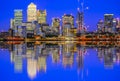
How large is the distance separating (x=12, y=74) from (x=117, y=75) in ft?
10.3

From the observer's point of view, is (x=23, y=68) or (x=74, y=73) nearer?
(x=74, y=73)

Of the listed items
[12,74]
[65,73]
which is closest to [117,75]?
[65,73]

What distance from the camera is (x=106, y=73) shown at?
13.9 m

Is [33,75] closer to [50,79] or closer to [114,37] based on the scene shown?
[50,79]

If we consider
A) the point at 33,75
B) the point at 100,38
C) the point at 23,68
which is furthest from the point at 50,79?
the point at 100,38

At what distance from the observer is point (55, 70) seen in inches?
586

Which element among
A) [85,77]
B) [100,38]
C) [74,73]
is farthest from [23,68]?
[100,38]

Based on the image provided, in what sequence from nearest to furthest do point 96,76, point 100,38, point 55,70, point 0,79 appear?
point 0,79, point 96,76, point 55,70, point 100,38

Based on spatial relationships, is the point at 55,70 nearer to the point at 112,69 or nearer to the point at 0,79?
the point at 112,69

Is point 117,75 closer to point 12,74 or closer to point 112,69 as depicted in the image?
point 112,69

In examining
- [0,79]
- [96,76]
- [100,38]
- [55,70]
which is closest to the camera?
[0,79]

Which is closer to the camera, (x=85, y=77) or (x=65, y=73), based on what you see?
(x=85, y=77)

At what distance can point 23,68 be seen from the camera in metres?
15.5

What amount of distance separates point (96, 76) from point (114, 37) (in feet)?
353
